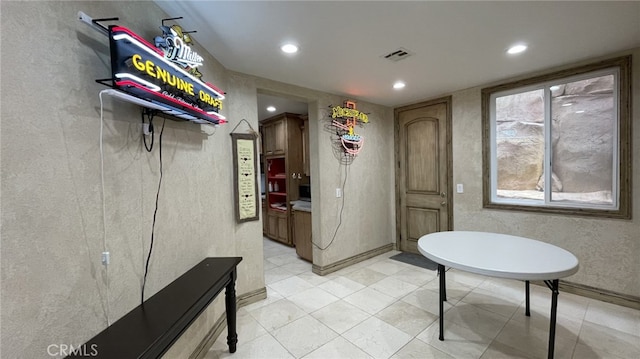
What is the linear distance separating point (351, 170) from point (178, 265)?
2.67 metres

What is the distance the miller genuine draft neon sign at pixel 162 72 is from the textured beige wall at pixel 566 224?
3309mm

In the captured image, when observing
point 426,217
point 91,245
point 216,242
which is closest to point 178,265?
point 216,242

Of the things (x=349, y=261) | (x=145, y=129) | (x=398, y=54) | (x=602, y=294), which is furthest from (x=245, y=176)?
(x=602, y=294)

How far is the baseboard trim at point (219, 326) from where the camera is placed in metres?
1.92

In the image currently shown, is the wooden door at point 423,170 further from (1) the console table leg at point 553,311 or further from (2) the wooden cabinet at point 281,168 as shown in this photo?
(1) the console table leg at point 553,311

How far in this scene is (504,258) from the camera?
1864mm

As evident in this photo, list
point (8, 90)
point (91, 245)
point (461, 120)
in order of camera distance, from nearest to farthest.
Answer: point (8, 90)
point (91, 245)
point (461, 120)

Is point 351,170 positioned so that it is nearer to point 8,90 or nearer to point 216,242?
point 216,242

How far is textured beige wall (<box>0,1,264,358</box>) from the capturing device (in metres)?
0.83

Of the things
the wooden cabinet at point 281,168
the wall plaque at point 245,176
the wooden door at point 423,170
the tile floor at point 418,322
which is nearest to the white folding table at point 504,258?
the tile floor at point 418,322

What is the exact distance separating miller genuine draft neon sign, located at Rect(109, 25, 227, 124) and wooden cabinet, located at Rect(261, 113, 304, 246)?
9.35ft

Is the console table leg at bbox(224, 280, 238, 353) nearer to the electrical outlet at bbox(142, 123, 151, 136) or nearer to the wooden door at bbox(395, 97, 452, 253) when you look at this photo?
the electrical outlet at bbox(142, 123, 151, 136)

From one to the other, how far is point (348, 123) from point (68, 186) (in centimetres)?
312

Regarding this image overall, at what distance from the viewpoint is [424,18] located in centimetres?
179
